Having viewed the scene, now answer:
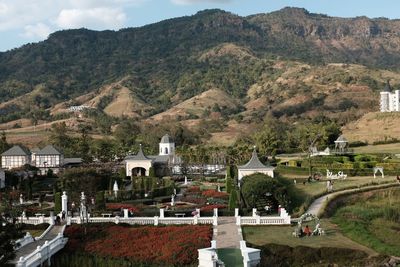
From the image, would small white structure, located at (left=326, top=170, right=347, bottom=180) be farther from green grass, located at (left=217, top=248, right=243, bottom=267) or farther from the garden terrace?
green grass, located at (left=217, top=248, right=243, bottom=267)

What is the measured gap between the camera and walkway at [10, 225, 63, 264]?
26077 mm

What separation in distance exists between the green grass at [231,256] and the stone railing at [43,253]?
7.98 m

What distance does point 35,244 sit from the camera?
28594 millimetres

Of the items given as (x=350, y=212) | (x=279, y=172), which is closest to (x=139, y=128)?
(x=279, y=172)

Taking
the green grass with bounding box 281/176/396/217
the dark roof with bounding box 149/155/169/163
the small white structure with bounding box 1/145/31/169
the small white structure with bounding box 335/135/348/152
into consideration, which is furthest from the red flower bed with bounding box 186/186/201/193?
the small white structure with bounding box 1/145/31/169

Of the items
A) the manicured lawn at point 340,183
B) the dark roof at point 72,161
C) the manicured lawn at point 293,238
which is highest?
the dark roof at point 72,161

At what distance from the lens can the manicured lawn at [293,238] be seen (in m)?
26.1

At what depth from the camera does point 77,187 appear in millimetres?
41500

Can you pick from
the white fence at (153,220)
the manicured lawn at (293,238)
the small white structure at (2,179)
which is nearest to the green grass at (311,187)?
the manicured lawn at (293,238)

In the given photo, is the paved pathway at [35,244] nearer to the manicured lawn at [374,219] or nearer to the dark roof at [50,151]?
the manicured lawn at [374,219]

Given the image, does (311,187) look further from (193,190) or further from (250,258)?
(250,258)

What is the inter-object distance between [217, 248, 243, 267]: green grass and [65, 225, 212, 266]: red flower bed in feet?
3.54

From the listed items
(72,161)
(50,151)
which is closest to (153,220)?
(50,151)

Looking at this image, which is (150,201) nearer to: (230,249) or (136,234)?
(136,234)
